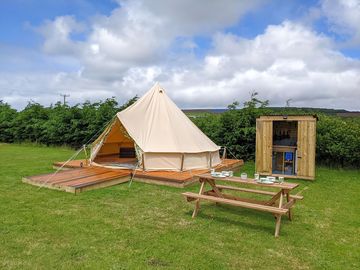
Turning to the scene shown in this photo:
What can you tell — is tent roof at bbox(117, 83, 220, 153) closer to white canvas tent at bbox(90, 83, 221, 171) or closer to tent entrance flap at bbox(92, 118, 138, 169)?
white canvas tent at bbox(90, 83, 221, 171)

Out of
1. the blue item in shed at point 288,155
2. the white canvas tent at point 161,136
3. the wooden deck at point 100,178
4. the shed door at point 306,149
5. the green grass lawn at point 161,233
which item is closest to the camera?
the green grass lawn at point 161,233

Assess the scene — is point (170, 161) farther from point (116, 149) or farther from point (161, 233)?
point (116, 149)

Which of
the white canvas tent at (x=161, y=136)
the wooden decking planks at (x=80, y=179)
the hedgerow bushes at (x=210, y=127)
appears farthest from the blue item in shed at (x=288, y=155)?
the wooden decking planks at (x=80, y=179)

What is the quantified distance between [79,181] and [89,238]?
3.13 m

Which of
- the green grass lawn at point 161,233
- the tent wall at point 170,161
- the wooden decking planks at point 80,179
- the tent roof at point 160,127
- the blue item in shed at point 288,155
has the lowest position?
the green grass lawn at point 161,233

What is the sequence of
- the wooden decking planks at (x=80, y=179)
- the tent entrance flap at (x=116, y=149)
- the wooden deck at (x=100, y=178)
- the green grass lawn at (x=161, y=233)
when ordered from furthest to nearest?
the tent entrance flap at (x=116, y=149) < the wooden deck at (x=100, y=178) < the wooden decking planks at (x=80, y=179) < the green grass lawn at (x=161, y=233)

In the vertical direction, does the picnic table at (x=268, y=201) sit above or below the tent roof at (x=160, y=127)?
below

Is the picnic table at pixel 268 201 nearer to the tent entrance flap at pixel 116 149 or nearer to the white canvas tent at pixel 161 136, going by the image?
the white canvas tent at pixel 161 136

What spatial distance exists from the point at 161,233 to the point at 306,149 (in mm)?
5277

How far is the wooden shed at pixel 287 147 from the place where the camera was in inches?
318

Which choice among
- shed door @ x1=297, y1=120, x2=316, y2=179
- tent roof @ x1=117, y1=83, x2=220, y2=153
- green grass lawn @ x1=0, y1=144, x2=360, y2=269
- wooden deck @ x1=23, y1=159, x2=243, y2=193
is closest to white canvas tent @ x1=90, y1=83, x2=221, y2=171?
tent roof @ x1=117, y1=83, x2=220, y2=153

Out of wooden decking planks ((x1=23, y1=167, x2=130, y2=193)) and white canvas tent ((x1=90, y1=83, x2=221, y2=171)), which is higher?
white canvas tent ((x1=90, y1=83, x2=221, y2=171))

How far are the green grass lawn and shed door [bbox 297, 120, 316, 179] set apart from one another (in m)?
1.51

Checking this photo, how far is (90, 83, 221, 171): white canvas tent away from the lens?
26.8 feet
